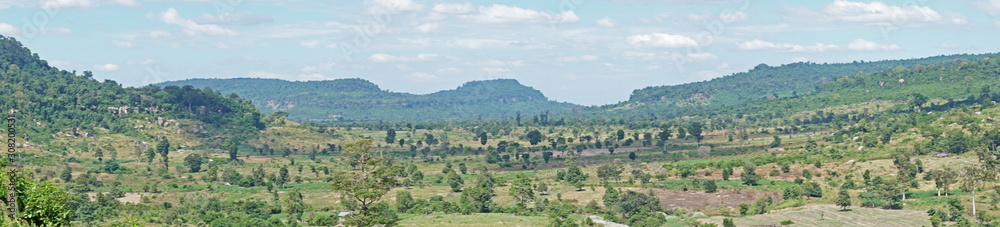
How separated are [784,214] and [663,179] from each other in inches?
1659

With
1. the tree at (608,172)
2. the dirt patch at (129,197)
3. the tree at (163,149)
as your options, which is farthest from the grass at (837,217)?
the tree at (163,149)

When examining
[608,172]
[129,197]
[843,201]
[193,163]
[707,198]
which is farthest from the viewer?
[193,163]

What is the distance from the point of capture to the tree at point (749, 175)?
473 ft

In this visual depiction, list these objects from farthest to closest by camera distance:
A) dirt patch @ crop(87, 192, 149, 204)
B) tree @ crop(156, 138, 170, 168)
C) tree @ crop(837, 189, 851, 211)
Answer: tree @ crop(156, 138, 170, 168) < dirt patch @ crop(87, 192, 149, 204) < tree @ crop(837, 189, 851, 211)

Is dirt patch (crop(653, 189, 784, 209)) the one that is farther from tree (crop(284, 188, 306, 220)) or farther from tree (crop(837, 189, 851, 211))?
tree (crop(284, 188, 306, 220))

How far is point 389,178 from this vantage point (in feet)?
234

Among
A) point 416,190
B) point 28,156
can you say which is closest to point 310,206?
point 416,190

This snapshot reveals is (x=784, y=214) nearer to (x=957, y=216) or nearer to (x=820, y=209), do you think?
(x=820, y=209)

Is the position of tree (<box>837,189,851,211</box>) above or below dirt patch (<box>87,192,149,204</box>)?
above

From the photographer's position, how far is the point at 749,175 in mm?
146250

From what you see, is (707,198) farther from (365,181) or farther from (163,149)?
(163,149)

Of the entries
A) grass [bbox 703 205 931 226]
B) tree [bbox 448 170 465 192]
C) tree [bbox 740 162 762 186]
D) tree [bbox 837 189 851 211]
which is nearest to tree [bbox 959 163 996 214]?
grass [bbox 703 205 931 226]

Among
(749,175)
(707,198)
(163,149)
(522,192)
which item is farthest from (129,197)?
(749,175)

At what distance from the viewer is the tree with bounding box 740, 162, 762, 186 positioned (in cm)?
14412
